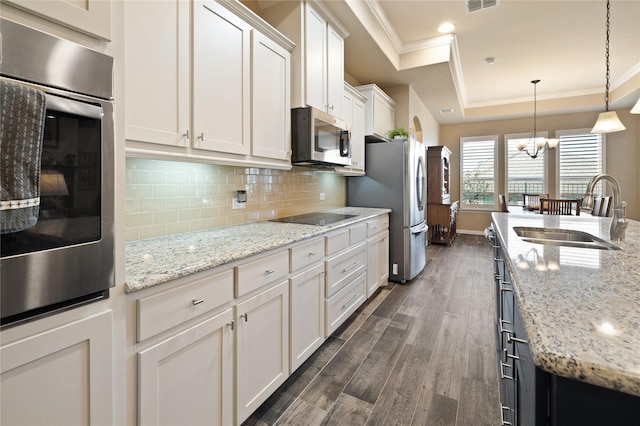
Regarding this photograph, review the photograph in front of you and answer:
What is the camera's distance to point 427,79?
430 centimetres

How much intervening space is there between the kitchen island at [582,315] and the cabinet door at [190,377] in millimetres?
1087

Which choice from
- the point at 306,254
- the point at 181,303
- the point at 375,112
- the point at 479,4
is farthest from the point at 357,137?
the point at 181,303

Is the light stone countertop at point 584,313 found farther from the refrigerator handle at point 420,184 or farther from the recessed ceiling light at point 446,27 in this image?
the recessed ceiling light at point 446,27

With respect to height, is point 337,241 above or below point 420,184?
below

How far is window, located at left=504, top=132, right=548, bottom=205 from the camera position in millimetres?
6832

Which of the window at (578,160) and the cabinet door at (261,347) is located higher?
the window at (578,160)

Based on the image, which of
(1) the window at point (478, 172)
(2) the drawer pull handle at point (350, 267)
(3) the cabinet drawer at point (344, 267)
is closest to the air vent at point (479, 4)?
(3) the cabinet drawer at point (344, 267)

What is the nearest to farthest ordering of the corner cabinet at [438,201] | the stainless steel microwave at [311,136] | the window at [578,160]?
the stainless steel microwave at [311,136], the corner cabinet at [438,201], the window at [578,160]

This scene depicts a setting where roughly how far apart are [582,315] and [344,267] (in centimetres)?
189

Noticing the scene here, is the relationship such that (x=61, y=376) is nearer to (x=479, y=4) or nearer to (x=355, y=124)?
(x=355, y=124)

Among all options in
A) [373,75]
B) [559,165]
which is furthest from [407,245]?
[559,165]

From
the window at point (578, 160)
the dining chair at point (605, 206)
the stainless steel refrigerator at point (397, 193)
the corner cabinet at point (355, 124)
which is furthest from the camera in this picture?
the window at point (578, 160)

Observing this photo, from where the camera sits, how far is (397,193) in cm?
364

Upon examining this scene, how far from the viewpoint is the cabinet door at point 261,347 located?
1.40 meters
